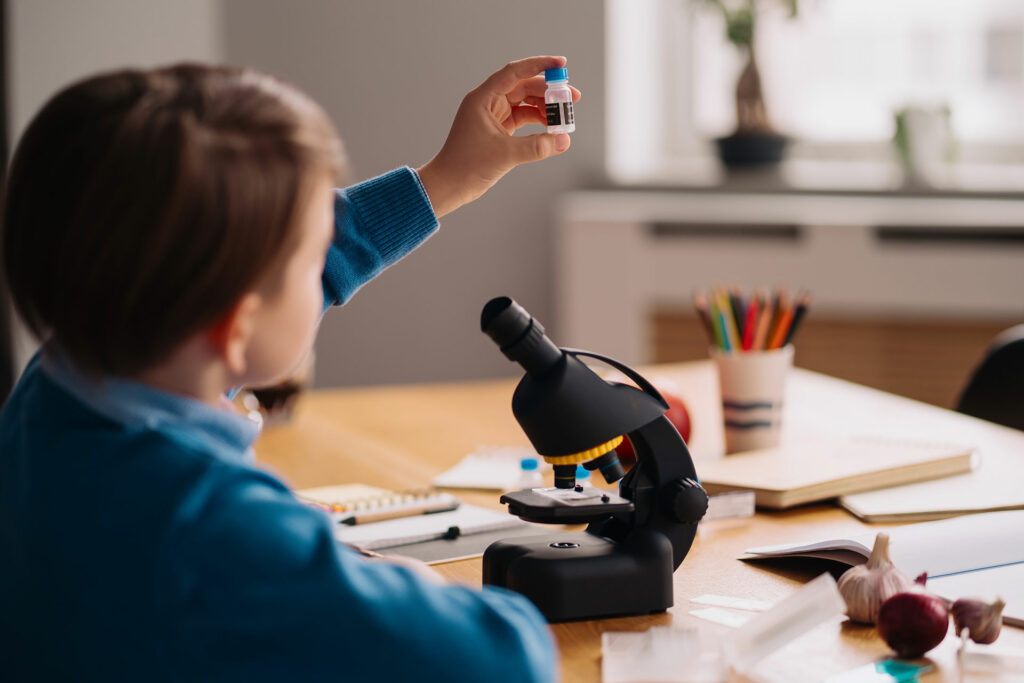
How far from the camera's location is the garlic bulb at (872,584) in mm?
866

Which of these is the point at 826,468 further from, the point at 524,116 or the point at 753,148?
the point at 753,148

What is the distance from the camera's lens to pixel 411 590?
2.10ft

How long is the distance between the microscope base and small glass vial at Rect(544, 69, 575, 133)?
371mm

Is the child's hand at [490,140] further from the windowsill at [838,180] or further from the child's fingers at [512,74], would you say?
the windowsill at [838,180]

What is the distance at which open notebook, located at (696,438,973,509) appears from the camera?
1.20 m

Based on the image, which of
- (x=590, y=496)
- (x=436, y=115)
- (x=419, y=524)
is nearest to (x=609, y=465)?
(x=590, y=496)

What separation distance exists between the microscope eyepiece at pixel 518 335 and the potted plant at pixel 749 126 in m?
2.66

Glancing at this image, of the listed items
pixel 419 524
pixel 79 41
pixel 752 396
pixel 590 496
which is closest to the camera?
pixel 590 496

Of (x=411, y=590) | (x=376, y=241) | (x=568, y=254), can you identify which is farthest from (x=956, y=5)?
(x=411, y=590)

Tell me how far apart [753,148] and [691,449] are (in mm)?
2146

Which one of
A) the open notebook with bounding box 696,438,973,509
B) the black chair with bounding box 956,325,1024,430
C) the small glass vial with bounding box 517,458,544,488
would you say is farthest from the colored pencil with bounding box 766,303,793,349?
the black chair with bounding box 956,325,1024,430

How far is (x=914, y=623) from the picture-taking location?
809 millimetres

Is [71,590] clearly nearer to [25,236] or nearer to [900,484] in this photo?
[25,236]

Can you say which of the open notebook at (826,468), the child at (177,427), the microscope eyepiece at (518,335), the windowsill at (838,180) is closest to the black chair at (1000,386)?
the open notebook at (826,468)
